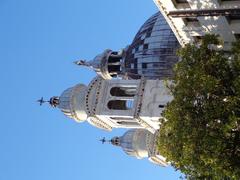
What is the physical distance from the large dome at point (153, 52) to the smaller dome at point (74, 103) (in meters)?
8.78

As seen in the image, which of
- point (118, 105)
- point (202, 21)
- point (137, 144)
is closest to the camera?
point (202, 21)

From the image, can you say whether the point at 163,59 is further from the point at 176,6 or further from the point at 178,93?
the point at 178,93

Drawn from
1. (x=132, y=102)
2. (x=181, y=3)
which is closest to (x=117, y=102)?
(x=132, y=102)

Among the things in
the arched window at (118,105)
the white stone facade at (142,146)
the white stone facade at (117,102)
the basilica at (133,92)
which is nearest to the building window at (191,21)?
the basilica at (133,92)

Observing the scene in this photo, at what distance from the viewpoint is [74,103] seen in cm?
7262

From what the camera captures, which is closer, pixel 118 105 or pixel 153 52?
pixel 118 105

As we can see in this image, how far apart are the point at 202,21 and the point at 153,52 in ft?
103

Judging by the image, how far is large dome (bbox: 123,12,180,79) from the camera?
252 feet

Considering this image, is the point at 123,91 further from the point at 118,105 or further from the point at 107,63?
the point at 107,63

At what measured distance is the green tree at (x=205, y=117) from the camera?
3903 cm

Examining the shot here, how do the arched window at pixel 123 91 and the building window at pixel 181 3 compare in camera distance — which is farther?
the arched window at pixel 123 91

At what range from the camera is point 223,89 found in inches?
1604

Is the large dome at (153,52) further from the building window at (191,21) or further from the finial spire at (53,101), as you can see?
the building window at (191,21)

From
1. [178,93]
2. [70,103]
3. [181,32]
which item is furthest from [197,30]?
[70,103]
